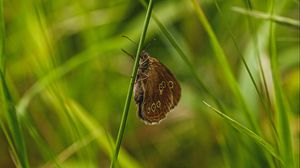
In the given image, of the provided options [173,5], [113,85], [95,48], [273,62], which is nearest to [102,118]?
[113,85]

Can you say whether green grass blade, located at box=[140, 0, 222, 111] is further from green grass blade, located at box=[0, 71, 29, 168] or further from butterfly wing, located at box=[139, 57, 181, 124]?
green grass blade, located at box=[0, 71, 29, 168]

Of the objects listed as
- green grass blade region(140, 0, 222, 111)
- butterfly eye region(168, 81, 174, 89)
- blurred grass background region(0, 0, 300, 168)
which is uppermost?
green grass blade region(140, 0, 222, 111)

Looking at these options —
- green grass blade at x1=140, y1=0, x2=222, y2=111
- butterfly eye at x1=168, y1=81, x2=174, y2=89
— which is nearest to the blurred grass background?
butterfly eye at x1=168, y1=81, x2=174, y2=89

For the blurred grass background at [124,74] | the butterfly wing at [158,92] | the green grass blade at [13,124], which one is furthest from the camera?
the blurred grass background at [124,74]

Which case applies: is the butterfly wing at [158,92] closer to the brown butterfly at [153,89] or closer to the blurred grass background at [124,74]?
the brown butterfly at [153,89]

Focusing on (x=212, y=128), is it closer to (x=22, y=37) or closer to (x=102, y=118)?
(x=102, y=118)

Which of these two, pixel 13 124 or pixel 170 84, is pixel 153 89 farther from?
pixel 13 124

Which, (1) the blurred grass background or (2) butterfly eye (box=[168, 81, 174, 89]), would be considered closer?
(2) butterfly eye (box=[168, 81, 174, 89])

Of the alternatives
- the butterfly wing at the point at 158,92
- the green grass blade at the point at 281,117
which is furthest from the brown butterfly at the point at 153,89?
the green grass blade at the point at 281,117
